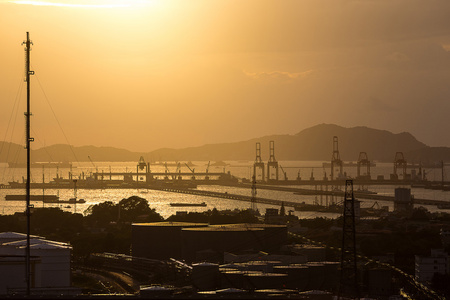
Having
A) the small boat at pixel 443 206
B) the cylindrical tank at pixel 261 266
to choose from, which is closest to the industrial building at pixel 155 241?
the cylindrical tank at pixel 261 266

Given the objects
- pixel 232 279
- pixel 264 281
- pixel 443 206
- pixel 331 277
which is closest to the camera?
pixel 264 281

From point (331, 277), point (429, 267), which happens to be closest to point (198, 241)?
point (331, 277)

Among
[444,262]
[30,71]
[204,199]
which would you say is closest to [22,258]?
[30,71]

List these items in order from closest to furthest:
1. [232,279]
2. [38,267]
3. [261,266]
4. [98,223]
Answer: [38,267], [232,279], [261,266], [98,223]

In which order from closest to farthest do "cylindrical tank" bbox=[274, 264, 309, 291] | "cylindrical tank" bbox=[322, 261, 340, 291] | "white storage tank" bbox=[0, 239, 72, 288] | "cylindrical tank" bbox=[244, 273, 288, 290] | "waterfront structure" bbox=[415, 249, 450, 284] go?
"cylindrical tank" bbox=[244, 273, 288, 290] → "white storage tank" bbox=[0, 239, 72, 288] → "cylindrical tank" bbox=[274, 264, 309, 291] → "cylindrical tank" bbox=[322, 261, 340, 291] → "waterfront structure" bbox=[415, 249, 450, 284]

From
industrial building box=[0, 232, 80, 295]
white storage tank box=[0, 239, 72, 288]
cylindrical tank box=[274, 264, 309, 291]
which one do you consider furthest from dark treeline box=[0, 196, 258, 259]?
cylindrical tank box=[274, 264, 309, 291]

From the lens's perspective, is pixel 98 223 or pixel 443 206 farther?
pixel 443 206

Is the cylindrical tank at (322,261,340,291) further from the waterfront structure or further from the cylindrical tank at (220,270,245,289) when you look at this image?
the waterfront structure

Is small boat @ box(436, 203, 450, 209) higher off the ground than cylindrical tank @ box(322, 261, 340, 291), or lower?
higher

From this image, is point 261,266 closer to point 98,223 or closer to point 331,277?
point 331,277
